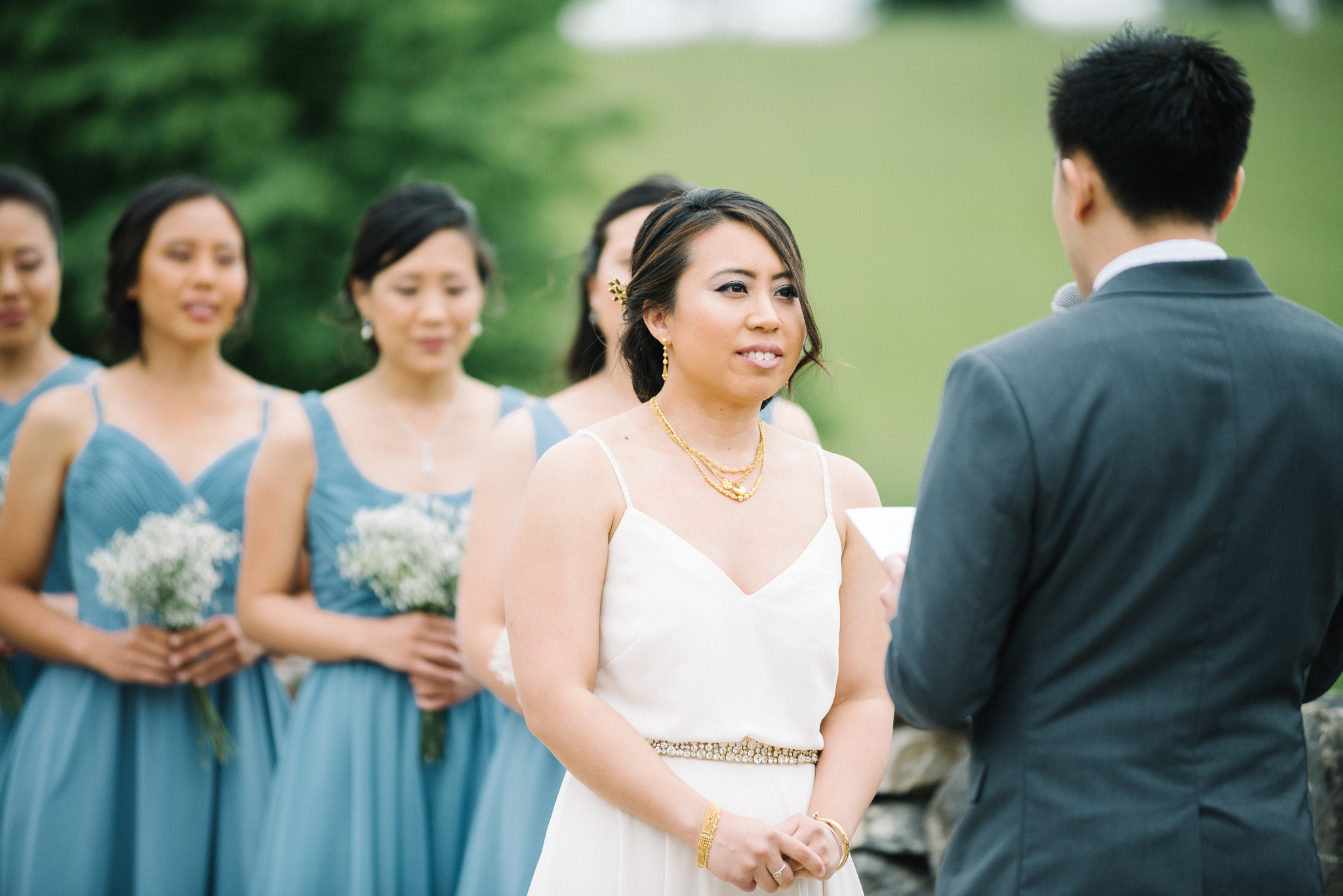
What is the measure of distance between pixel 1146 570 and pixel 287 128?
9.33 metres

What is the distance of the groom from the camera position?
1.90m

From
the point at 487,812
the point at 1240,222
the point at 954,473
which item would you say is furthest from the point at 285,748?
the point at 1240,222

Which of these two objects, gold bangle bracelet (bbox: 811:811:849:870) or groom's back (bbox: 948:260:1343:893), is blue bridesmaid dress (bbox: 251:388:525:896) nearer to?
gold bangle bracelet (bbox: 811:811:849:870)

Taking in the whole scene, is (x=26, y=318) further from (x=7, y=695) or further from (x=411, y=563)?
(x=411, y=563)

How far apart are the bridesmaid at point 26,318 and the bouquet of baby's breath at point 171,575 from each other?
3.13 feet

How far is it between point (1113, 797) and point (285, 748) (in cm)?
285

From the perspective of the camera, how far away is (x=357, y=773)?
12.3 feet

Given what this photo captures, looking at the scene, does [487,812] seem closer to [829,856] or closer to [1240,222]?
[829,856]

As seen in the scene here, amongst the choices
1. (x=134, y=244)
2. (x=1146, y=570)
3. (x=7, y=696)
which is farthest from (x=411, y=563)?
(x=1146, y=570)

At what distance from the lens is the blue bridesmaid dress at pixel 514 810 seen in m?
3.27

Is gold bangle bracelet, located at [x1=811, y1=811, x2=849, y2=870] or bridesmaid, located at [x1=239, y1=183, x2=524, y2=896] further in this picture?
bridesmaid, located at [x1=239, y1=183, x2=524, y2=896]

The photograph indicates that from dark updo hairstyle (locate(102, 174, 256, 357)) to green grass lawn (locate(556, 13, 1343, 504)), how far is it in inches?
272

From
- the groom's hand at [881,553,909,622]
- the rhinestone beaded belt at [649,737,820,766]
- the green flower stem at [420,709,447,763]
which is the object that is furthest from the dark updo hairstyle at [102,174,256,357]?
the groom's hand at [881,553,909,622]

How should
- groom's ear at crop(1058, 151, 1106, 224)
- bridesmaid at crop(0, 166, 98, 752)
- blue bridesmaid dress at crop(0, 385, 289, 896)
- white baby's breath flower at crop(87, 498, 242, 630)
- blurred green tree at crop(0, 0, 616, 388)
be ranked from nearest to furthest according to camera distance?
groom's ear at crop(1058, 151, 1106, 224)
white baby's breath flower at crop(87, 498, 242, 630)
blue bridesmaid dress at crop(0, 385, 289, 896)
bridesmaid at crop(0, 166, 98, 752)
blurred green tree at crop(0, 0, 616, 388)
